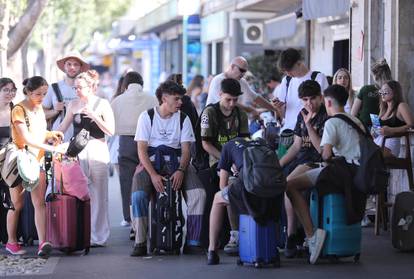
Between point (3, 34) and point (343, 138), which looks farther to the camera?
point (3, 34)

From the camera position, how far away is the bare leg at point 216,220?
9203 mm

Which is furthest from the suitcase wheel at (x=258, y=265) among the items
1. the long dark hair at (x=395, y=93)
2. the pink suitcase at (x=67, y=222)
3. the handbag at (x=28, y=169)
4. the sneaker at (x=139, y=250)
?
the long dark hair at (x=395, y=93)

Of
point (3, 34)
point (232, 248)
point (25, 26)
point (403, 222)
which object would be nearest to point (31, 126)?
point (232, 248)

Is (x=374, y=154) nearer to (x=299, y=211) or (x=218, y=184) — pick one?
(x=299, y=211)

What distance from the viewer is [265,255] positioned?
897 cm

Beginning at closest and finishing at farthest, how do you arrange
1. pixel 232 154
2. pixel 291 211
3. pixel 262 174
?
1. pixel 262 174
2. pixel 232 154
3. pixel 291 211

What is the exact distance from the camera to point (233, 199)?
8.98 metres

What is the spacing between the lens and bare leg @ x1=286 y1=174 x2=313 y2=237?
9.12 m

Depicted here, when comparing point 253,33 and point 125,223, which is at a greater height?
point 253,33

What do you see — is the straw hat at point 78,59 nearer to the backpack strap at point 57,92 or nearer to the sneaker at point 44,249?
the backpack strap at point 57,92

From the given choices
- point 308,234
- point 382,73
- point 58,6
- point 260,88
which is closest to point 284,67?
point 382,73

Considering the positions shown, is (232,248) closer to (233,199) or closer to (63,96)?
(233,199)

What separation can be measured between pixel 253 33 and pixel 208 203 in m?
16.2

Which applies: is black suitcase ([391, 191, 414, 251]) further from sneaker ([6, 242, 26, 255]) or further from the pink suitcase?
sneaker ([6, 242, 26, 255])
